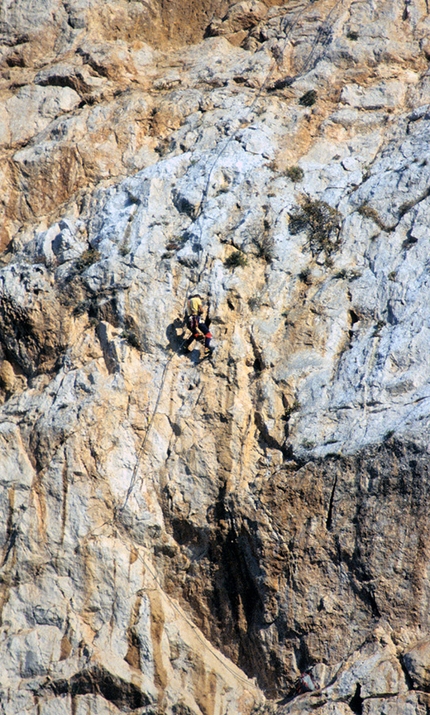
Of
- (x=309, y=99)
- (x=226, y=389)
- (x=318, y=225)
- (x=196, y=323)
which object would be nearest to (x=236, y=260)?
(x=196, y=323)

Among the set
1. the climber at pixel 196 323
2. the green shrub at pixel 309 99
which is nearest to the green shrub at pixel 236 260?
the climber at pixel 196 323

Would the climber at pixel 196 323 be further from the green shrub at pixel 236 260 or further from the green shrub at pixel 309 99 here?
the green shrub at pixel 309 99

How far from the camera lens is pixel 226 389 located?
19797 millimetres

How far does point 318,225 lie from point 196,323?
14.2 ft

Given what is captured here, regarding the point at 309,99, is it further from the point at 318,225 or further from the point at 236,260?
the point at 236,260

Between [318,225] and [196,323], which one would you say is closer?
[196,323]

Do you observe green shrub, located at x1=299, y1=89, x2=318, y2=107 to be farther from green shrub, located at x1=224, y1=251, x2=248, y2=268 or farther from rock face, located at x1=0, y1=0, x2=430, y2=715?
green shrub, located at x1=224, y1=251, x2=248, y2=268

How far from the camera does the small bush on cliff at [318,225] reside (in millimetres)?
21609

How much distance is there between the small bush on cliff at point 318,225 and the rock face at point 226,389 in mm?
57

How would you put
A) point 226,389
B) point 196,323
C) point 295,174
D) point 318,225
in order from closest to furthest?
point 226,389, point 196,323, point 318,225, point 295,174

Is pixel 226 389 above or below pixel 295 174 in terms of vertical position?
below

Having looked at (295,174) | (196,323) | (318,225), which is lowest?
(196,323)

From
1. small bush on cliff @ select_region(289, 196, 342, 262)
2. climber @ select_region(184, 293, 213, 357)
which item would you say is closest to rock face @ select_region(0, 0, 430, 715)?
small bush on cliff @ select_region(289, 196, 342, 262)

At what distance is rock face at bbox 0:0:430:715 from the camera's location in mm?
17562
